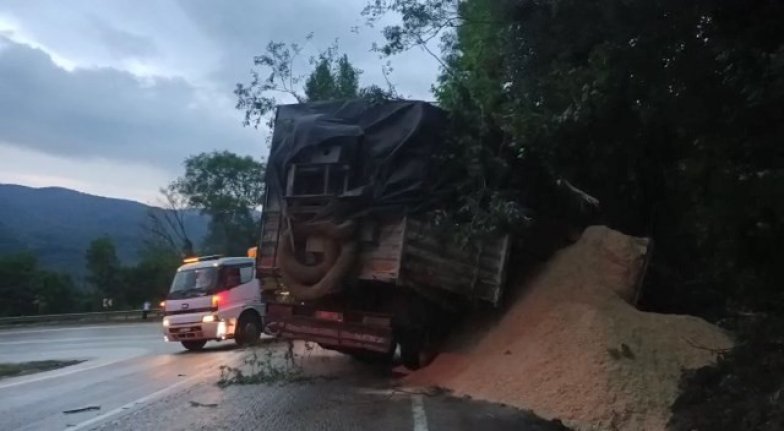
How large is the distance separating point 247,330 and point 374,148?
9.88m

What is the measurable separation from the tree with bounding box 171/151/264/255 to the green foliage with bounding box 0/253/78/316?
10357 millimetres

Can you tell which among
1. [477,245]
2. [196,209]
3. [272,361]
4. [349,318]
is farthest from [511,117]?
[196,209]

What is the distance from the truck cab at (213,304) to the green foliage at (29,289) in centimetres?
3195

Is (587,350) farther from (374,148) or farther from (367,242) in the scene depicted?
(374,148)

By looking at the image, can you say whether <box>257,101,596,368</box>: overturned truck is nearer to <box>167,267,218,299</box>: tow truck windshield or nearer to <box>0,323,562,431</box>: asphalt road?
<box>0,323,562,431</box>: asphalt road

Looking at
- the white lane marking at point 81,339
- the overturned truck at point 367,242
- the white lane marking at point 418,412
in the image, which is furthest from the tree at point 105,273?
the white lane marking at point 418,412

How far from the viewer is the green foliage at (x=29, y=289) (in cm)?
4766

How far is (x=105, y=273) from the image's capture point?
178ft

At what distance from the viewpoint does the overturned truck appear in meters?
11.1

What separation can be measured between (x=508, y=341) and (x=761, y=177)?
3.83 meters

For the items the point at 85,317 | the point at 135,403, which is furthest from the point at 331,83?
the point at 85,317

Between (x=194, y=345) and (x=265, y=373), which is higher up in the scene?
(x=265, y=373)

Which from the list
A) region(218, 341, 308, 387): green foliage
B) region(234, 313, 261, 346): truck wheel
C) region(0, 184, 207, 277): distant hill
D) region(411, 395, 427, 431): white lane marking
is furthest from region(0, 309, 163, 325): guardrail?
region(411, 395, 427, 431): white lane marking

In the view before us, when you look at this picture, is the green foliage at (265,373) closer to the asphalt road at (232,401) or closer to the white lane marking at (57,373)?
the asphalt road at (232,401)
